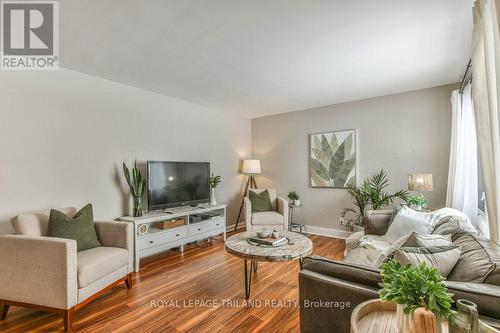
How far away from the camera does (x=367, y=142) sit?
4.15m

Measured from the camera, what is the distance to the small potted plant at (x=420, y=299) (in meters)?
0.85

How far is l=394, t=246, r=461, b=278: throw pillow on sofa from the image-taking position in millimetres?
1348

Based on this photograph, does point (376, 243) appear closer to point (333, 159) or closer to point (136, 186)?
point (333, 159)

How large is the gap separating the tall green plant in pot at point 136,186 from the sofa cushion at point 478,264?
3223mm

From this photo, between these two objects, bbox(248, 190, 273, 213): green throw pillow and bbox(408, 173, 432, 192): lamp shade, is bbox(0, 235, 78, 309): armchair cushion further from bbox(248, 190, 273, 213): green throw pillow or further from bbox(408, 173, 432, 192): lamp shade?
bbox(408, 173, 432, 192): lamp shade

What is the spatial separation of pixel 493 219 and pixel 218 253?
3075 millimetres

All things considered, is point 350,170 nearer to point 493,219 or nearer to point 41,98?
point 493,219

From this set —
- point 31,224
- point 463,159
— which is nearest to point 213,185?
point 31,224

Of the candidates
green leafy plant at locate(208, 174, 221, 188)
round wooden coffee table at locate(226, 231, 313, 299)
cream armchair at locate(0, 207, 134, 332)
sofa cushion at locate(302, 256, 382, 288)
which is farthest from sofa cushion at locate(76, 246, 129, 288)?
green leafy plant at locate(208, 174, 221, 188)

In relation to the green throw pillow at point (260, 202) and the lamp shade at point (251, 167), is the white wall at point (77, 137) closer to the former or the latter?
the lamp shade at point (251, 167)

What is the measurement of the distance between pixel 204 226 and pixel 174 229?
0.58 metres

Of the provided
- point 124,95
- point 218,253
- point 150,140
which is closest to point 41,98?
point 124,95

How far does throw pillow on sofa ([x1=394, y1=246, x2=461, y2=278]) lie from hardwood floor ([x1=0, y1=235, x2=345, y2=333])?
1.04 meters

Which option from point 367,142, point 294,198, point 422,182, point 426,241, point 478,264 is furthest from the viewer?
point 294,198
